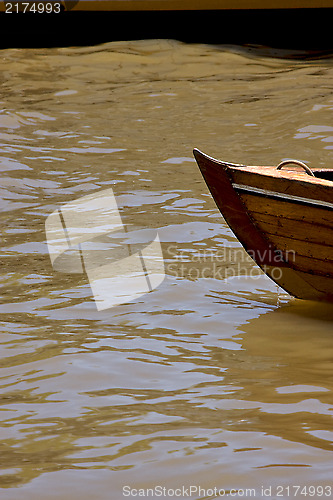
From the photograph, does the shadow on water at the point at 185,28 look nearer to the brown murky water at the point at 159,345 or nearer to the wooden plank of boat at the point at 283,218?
the brown murky water at the point at 159,345

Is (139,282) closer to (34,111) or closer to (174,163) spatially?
(174,163)

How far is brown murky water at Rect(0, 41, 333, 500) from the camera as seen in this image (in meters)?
2.32

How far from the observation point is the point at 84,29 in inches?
425

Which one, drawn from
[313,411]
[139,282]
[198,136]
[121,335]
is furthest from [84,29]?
[313,411]

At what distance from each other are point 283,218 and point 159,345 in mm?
871

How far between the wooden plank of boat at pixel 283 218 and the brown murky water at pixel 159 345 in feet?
0.61

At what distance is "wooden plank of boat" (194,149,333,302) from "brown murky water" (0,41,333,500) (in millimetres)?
186

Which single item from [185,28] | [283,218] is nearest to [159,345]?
[283,218]

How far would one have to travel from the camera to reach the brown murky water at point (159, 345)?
Answer: 232 cm

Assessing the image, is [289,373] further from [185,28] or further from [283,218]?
[185,28]

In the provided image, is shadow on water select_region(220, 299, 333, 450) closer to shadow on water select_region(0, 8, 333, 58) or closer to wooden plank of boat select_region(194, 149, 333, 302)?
wooden plank of boat select_region(194, 149, 333, 302)

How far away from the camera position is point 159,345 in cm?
336

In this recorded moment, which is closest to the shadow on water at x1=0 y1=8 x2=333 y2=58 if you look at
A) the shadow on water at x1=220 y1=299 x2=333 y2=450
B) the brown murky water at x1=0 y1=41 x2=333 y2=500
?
the brown murky water at x1=0 y1=41 x2=333 y2=500

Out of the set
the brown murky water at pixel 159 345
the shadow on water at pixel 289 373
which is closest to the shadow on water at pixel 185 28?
the brown murky water at pixel 159 345
